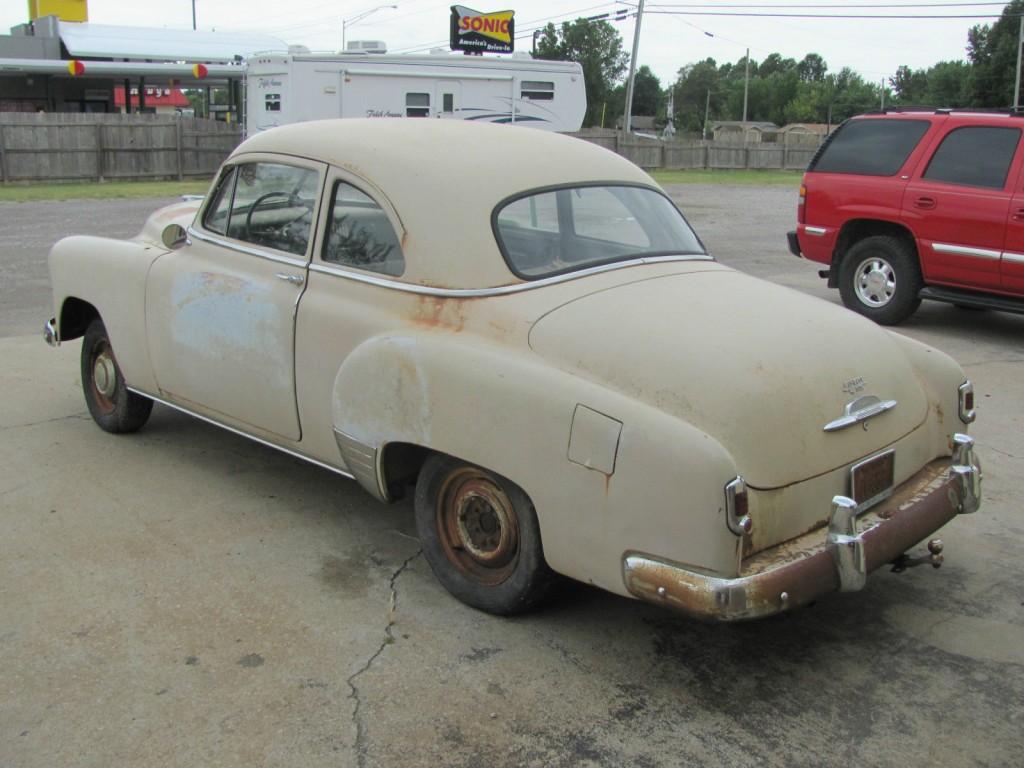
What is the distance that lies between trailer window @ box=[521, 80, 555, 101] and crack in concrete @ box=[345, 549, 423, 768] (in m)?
22.7

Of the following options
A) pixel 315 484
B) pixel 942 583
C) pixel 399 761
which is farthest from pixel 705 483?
pixel 315 484

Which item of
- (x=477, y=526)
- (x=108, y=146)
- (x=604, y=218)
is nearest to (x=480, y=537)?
(x=477, y=526)

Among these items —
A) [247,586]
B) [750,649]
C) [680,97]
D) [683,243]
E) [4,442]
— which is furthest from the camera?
[680,97]

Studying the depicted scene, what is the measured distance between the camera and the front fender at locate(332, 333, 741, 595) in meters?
3.23

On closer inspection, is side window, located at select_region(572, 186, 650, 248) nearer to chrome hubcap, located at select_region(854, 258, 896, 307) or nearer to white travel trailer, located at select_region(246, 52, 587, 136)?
chrome hubcap, located at select_region(854, 258, 896, 307)

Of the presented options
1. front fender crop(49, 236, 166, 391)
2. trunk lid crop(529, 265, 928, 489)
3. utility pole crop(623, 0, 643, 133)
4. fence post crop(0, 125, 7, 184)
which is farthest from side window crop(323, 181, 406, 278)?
utility pole crop(623, 0, 643, 133)

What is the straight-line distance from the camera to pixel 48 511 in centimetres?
495

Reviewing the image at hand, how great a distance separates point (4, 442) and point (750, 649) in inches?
168

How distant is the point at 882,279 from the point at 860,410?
6.28 metres

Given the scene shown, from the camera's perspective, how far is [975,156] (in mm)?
8828

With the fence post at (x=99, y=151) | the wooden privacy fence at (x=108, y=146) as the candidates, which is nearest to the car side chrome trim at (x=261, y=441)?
the wooden privacy fence at (x=108, y=146)

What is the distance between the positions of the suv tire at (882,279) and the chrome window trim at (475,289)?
5404mm

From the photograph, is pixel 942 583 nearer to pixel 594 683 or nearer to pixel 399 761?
pixel 594 683

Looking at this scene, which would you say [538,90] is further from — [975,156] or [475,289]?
[475,289]
